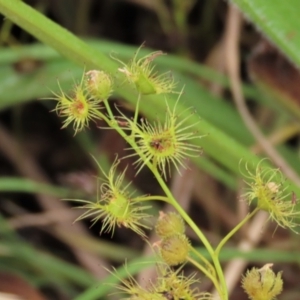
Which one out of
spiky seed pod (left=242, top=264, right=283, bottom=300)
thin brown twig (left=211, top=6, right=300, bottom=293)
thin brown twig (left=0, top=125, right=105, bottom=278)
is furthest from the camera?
thin brown twig (left=0, top=125, right=105, bottom=278)

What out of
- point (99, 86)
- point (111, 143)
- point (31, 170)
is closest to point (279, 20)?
point (99, 86)

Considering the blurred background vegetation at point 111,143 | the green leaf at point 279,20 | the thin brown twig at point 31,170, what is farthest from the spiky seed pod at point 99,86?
the thin brown twig at point 31,170

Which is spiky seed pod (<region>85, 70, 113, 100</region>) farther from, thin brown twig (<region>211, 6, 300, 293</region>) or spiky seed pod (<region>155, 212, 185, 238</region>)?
thin brown twig (<region>211, 6, 300, 293</region>)

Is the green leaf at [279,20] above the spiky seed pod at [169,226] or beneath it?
above

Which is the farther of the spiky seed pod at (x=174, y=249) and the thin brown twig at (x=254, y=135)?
the thin brown twig at (x=254, y=135)

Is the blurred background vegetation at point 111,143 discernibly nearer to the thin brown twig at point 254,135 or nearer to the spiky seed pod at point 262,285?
the thin brown twig at point 254,135

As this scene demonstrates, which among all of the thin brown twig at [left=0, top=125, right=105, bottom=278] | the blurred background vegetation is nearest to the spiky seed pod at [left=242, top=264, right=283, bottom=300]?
the blurred background vegetation

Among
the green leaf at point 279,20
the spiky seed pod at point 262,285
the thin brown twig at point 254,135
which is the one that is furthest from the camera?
the thin brown twig at point 254,135

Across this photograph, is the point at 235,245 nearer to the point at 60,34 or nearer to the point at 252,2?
the point at 252,2
